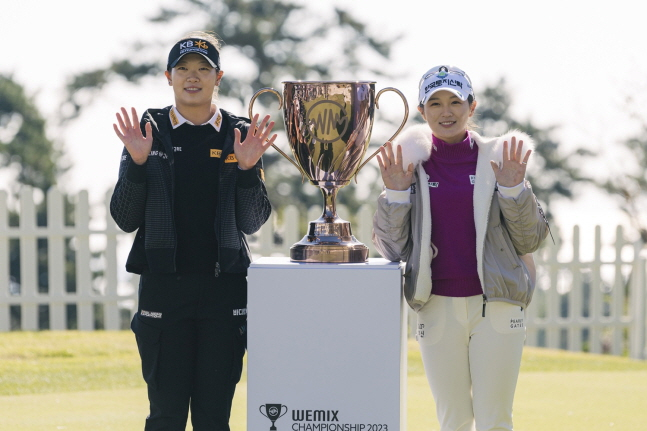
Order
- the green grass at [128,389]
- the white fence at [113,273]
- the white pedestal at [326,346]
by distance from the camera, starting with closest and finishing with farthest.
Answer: the white pedestal at [326,346]
the green grass at [128,389]
the white fence at [113,273]

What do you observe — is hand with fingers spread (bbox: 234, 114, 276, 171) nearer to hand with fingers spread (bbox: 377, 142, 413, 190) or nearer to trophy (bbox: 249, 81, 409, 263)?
trophy (bbox: 249, 81, 409, 263)

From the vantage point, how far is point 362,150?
3275 mm

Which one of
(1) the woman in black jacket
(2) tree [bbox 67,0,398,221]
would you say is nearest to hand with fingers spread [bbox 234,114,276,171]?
(1) the woman in black jacket

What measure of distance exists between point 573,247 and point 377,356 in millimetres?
7707

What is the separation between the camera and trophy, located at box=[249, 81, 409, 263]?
3195 millimetres

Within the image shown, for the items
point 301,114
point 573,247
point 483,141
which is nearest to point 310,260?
point 301,114

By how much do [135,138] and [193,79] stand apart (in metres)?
0.27

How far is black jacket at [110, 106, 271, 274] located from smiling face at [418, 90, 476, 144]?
583mm

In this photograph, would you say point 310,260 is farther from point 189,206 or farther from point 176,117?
point 176,117

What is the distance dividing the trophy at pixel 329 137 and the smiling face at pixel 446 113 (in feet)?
0.30

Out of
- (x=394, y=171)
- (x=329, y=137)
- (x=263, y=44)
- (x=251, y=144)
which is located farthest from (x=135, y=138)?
(x=263, y=44)

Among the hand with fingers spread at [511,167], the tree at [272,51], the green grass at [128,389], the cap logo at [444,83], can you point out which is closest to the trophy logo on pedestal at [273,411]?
the hand with fingers spread at [511,167]

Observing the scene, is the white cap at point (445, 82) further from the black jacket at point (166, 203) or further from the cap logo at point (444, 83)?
the black jacket at point (166, 203)

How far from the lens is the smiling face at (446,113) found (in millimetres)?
3234
